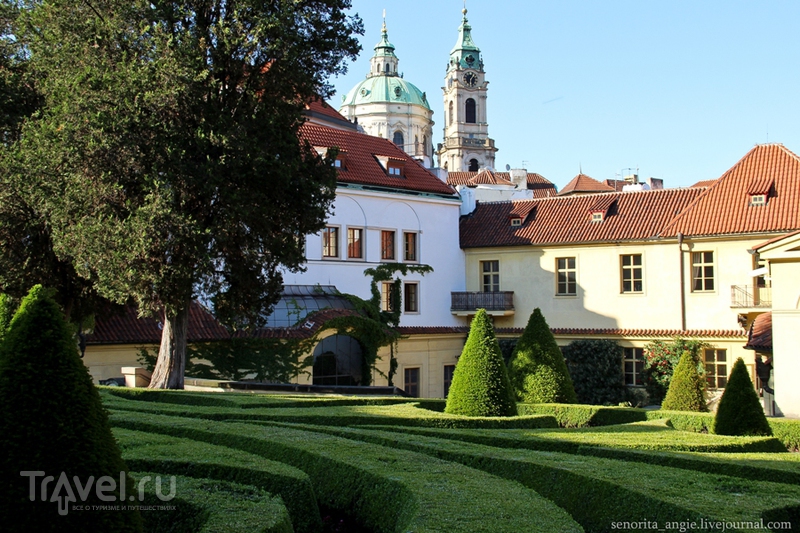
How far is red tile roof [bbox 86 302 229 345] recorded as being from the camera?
28.1 m

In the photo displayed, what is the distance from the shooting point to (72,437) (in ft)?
19.3

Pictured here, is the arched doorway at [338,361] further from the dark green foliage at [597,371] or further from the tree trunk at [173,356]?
the tree trunk at [173,356]

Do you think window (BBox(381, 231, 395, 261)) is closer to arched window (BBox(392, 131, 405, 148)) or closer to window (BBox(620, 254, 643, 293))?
window (BBox(620, 254, 643, 293))

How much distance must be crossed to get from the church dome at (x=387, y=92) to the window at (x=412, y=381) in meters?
84.3

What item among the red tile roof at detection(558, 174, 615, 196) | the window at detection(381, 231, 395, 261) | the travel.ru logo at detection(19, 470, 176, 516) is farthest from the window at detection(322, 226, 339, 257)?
the red tile roof at detection(558, 174, 615, 196)

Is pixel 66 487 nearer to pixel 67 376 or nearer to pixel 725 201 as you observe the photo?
pixel 67 376

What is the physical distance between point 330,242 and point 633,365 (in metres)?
14.0

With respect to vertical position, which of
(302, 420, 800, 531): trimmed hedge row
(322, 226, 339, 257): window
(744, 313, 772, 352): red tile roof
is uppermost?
(322, 226, 339, 257): window

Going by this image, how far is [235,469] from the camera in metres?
9.01

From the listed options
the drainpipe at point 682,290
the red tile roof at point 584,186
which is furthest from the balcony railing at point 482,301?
the red tile roof at point 584,186

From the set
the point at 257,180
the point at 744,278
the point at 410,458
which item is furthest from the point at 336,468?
the point at 744,278

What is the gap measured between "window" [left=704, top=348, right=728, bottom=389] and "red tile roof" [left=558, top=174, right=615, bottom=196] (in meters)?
44.9

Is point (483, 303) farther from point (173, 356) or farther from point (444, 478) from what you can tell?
point (444, 478)

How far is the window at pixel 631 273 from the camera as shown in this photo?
3806 cm
